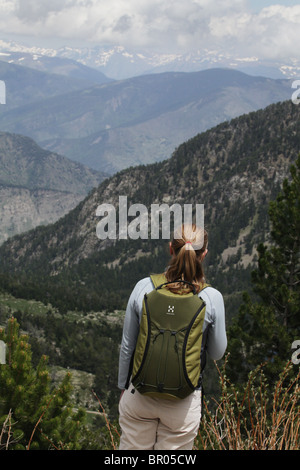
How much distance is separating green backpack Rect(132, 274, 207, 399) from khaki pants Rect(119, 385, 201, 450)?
1.01 feet

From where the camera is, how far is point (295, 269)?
2153cm

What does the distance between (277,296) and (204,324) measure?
16.2 meters

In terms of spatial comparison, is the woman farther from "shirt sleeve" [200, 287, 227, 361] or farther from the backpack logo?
the backpack logo

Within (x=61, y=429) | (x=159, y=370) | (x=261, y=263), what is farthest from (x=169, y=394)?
(x=261, y=263)

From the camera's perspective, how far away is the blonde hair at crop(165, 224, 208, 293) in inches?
232

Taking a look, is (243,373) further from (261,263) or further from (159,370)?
(159,370)

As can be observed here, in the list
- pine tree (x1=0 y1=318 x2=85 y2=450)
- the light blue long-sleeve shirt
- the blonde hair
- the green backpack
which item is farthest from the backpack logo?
pine tree (x1=0 y1=318 x2=85 y2=450)

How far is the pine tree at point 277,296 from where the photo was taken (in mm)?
20328

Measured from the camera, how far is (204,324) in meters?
5.89

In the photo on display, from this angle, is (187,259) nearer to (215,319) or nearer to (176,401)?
(215,319)

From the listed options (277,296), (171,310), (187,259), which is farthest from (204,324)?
(277,296)

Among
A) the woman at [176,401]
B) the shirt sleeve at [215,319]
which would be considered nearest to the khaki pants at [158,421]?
the woman at [176,401]

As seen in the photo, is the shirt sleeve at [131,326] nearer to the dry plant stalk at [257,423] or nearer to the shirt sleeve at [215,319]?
the shirt sleeve at [215,319]
